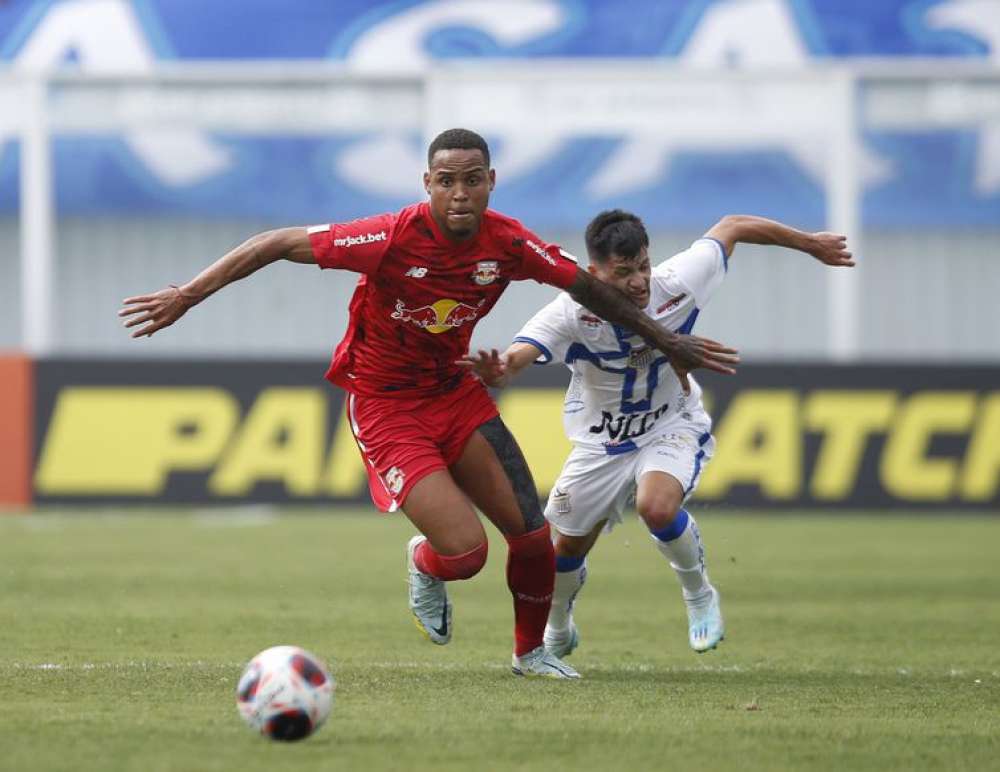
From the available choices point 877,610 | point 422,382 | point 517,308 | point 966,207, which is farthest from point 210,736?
point 966,207

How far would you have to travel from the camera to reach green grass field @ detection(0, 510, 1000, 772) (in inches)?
251

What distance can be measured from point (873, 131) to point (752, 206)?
193cm

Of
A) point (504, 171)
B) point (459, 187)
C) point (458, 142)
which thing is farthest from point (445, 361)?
point (504, 171)

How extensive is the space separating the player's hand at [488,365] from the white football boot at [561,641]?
1.49 meters

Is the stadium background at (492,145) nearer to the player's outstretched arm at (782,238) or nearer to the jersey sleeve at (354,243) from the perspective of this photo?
the player's outstretched arm at (782,238)

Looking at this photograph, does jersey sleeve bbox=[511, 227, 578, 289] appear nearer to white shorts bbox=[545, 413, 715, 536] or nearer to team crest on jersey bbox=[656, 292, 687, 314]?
team crest on jersey bbox=[656, 292, 687, 314]

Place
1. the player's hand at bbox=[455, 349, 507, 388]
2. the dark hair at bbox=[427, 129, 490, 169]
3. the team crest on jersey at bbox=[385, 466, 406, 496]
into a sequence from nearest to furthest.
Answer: the dark hair at bbox=[427, 129, 490, 169] < the player's hand at bbox=[455, 349, 507, 388] < the team crest on jersey at bbox=[385, 466, 406, 496]

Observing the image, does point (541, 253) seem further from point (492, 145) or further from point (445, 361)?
point (492, 145)

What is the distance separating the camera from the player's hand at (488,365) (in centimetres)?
801

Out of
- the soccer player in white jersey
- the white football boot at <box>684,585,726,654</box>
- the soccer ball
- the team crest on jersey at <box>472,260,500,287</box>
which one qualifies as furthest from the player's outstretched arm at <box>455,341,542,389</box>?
the soccer ball

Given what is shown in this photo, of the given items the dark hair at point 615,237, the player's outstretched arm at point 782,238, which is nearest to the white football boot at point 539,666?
the dark hair at point 615,237

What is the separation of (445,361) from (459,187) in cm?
92

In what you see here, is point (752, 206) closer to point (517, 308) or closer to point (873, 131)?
point (873, 131)

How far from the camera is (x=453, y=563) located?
834 centimetres
